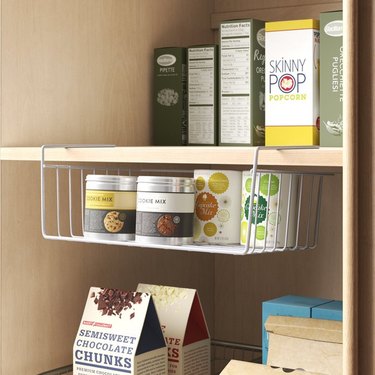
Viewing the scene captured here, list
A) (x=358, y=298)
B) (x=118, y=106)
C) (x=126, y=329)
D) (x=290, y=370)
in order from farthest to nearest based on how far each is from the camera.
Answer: (x=118, y=106)
(x=126, y=329)
(x=290, y=370)
(x=358, y=298)

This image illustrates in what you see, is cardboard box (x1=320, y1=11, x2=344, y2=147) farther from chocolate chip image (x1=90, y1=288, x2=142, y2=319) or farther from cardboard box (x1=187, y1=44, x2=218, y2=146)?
chocolate chip image (x1=90, y1=288, x2=142, y2=319)

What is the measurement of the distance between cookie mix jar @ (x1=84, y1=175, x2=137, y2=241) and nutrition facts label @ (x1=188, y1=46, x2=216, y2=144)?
333 millimetres

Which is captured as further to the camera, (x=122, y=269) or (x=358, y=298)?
(x=122, y=269)

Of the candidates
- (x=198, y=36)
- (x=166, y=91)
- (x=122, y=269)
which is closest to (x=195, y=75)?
(x=166, y=91)

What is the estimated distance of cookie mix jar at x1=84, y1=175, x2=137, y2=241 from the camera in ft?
4.79

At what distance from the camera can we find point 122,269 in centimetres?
179

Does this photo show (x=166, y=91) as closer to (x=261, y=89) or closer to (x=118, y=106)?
(x=118, y=106)

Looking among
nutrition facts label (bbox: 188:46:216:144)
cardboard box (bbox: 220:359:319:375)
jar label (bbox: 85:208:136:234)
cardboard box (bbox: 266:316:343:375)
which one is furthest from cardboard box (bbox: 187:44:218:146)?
cardboard box (bbox: 220:359:319:375)

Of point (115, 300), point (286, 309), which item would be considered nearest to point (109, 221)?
point (115, 300)

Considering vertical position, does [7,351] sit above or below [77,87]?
below

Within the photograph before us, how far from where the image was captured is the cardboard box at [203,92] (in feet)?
5.71

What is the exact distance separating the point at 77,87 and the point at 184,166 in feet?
1.15

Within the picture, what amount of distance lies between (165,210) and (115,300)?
0.25 m

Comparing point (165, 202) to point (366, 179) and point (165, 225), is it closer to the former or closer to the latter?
point (165, 225)
